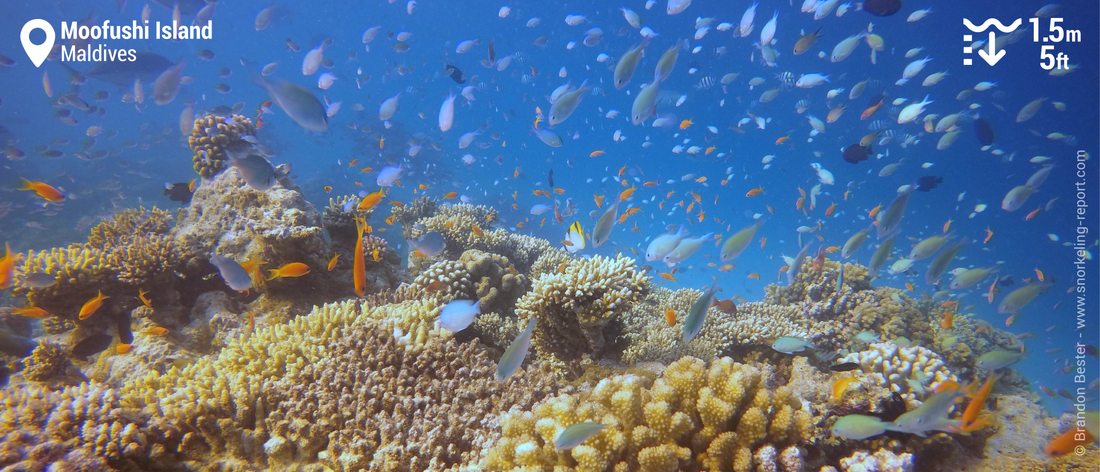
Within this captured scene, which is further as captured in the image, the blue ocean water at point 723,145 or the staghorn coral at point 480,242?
the blue ocean water at point 723,145

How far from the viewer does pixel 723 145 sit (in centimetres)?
5884

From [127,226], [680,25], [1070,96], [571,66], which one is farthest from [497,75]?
[127,226]

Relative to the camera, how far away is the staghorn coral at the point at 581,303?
394cm

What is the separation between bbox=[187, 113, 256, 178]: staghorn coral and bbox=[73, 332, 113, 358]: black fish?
9.42ft

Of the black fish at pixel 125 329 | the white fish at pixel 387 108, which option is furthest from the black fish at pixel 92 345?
the white fish at pixel 387 108

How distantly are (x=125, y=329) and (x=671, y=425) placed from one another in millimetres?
6752

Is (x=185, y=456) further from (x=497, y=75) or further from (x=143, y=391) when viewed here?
(x=497, y=75)

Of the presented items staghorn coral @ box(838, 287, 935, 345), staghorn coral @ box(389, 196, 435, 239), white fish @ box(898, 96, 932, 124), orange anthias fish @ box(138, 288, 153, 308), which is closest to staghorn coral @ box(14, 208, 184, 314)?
orange anthias fish @ box(138, 288, 153, 308)

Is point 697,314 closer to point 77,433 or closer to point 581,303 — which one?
point 581,303

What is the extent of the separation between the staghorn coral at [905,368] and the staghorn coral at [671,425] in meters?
1.81

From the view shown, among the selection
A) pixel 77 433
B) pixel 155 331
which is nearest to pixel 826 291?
pixel 77 433

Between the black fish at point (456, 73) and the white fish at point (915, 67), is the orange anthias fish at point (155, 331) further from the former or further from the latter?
the white fish at point (915, 67)

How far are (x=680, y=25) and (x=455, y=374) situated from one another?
156 ft

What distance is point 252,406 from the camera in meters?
3.29
